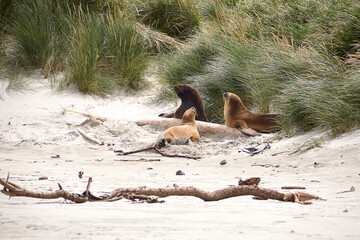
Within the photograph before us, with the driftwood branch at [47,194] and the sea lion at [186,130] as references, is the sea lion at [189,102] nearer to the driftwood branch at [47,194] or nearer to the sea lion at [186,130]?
the sea lion at [186,130]

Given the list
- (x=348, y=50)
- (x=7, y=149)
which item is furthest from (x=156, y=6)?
(x=7, y=149)

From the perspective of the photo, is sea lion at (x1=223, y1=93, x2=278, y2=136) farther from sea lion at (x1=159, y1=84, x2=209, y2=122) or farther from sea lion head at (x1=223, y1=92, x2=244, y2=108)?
sea lion at (x1=159, y1=84, x2=209, y2=122)

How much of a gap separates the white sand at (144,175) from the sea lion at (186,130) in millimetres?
208

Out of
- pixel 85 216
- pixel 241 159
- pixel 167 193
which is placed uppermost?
pixel 85 216

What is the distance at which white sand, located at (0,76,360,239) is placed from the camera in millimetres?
2039

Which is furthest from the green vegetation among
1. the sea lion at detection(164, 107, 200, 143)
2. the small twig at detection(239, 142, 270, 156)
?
the sea lion at detection(164, 107, 200, 143)

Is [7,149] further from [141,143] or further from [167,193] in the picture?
[167,193]

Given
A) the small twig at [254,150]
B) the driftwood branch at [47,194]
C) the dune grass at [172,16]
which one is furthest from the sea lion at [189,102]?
the driftwood branch at [47,194]

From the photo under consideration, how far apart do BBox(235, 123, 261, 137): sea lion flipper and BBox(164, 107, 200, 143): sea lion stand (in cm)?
60

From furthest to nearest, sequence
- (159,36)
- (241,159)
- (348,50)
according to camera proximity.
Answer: (159,36) < (348,50) < (241,159)

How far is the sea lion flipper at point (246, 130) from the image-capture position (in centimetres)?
666

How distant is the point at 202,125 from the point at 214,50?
102 inches

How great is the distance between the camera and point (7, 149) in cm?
619

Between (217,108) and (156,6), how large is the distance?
4.82 metres
